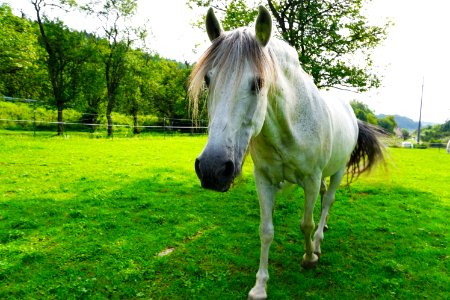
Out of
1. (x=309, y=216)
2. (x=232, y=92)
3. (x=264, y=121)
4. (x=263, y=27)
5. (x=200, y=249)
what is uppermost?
(x=263, y=27)

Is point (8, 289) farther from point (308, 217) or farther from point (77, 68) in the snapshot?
point (77, 68)

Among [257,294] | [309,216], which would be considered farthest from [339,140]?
[257,294]

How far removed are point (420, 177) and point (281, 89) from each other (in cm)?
1066

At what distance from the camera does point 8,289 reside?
281 cm

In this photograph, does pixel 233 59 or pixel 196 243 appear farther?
pixel 196 243

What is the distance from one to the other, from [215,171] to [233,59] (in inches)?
29.9

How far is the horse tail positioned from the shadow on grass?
1.02m

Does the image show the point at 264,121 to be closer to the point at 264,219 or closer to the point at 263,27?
the point at 263,27

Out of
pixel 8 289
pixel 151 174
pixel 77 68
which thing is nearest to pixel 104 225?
pixel 8 289

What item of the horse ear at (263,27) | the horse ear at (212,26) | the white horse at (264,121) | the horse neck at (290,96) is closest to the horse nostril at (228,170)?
the white horse at (264,121)

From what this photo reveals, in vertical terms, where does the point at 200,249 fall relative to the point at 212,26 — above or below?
below

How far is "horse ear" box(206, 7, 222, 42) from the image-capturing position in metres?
2.12

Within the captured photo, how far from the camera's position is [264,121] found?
238 cm

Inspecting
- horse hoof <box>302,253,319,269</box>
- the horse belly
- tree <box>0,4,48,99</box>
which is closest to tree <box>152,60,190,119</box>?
tree <box>0,4,48,99</box>
